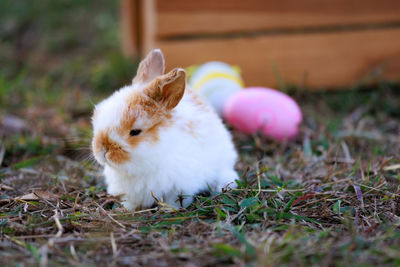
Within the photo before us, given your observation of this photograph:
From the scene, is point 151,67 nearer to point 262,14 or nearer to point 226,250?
point 226,250

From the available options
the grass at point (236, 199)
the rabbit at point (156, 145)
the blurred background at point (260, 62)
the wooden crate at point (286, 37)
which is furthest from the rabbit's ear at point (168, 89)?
the wooden crate at point (286, 37)

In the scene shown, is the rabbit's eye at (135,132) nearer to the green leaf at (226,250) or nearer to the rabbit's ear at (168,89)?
the rabbit's ear at (168,89)

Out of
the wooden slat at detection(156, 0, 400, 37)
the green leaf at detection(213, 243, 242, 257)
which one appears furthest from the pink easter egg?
the green leaf at detection(213, 243, 242, 257)

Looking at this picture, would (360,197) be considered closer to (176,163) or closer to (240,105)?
(176,163)

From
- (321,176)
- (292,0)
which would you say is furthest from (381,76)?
(321,176)

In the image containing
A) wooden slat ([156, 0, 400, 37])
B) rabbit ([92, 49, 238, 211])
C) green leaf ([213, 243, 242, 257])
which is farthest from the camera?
wooden slat ([156, 0, 400, 37])

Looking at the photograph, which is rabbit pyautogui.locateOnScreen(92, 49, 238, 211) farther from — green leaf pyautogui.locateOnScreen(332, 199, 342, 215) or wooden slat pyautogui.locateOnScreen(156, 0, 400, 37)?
wooden slat pyautogui.locateOnScreen(156, 0, 400, 37)

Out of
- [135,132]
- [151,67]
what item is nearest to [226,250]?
[135,132]
